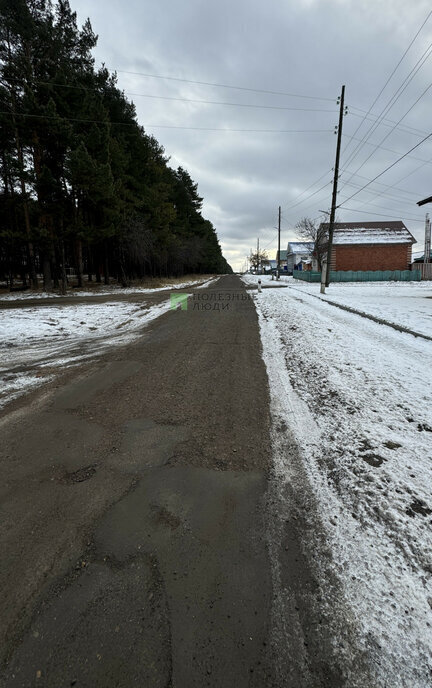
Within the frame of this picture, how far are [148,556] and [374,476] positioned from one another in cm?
187

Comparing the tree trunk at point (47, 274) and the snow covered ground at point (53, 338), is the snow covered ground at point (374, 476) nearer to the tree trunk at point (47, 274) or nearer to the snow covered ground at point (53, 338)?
the snow covered ground at point (53, 338)

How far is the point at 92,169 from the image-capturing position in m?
17.6

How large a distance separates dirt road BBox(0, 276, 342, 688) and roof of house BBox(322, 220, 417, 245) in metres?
44.0

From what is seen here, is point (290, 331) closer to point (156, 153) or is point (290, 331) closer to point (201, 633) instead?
point (201, 633)

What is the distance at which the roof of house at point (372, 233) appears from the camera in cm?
4238

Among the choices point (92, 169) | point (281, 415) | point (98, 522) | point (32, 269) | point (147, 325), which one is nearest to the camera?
point (98, 522)

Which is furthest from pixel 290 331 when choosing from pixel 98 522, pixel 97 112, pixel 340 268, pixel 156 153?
pixel 340 268

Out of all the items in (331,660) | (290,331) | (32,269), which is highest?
(32,269)

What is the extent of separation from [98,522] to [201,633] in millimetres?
1030

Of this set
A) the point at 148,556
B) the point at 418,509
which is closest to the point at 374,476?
the point at 418,509

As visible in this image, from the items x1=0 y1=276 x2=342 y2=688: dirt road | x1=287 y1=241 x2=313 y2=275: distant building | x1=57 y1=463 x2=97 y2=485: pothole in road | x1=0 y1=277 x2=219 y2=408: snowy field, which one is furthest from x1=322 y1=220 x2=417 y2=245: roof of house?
x1=57 y1=463 x2=97 y2=485: pothole in road

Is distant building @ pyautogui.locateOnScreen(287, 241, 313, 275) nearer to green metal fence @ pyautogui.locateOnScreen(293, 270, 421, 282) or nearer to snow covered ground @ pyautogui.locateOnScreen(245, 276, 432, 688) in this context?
green metal fence @ pyautogui.locateOnScreen(293, 270, 421, 282)

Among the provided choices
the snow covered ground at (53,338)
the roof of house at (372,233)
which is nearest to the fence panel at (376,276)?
the roof of house at (372,233)

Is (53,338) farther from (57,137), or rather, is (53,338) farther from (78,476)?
(57,137)
